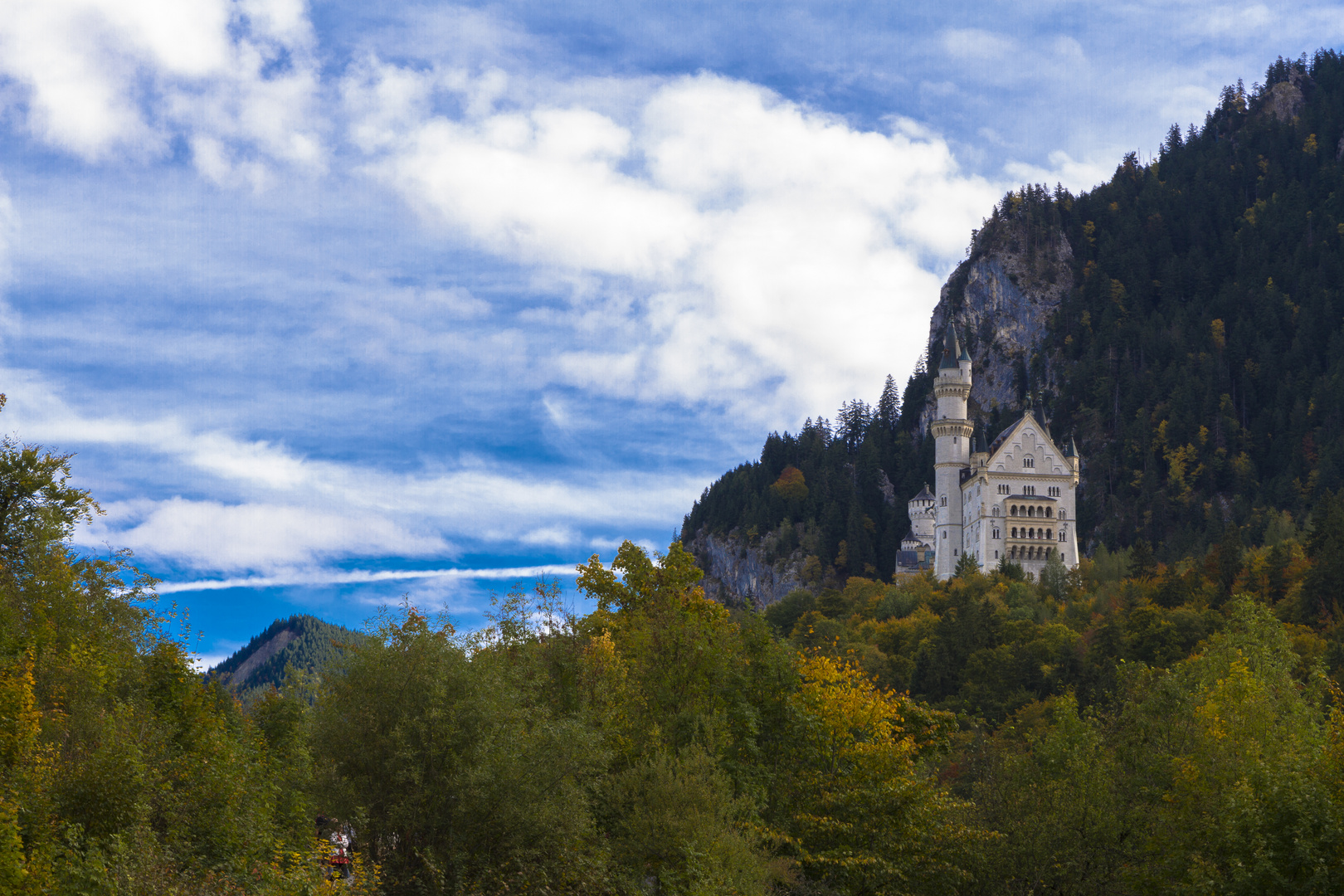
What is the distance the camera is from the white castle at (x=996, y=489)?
143 metres

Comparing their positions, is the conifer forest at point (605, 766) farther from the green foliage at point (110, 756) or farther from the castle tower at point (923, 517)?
the castle tower at point (923, 517)

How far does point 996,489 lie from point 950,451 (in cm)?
1070

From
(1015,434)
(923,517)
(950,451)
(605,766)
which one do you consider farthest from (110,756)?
(923,517)

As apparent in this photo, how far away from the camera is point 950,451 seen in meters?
155

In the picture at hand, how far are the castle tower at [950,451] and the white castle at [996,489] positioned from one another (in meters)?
0.10

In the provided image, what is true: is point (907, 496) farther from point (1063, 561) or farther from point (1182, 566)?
point (1182, 566)

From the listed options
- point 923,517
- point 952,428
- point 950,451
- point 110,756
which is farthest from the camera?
point 923,517

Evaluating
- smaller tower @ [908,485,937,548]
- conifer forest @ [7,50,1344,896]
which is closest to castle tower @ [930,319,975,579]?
smaller tower @ [908,485,937,548]

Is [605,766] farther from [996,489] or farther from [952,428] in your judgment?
[952,428]

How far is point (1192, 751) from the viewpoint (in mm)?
48969

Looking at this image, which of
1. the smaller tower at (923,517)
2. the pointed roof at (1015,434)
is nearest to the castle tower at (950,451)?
the pointed roof at (1015,434)

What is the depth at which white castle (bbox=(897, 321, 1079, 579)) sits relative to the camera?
470ft

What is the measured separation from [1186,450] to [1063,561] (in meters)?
63.7

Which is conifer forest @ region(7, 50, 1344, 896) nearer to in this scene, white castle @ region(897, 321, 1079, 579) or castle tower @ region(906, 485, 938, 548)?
white castle @ region(897, 321, 1079, 579)
